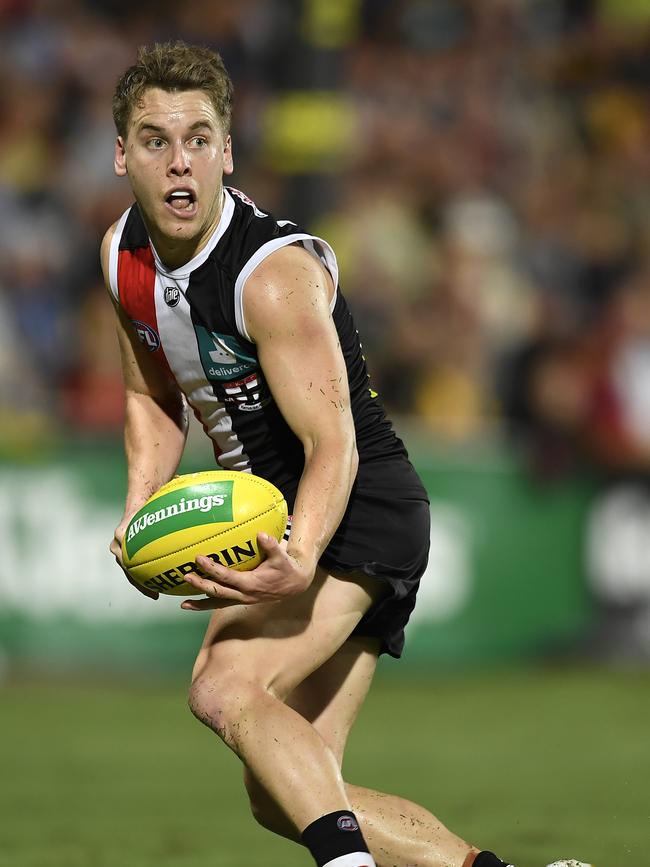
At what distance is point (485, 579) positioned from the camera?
10.7 m

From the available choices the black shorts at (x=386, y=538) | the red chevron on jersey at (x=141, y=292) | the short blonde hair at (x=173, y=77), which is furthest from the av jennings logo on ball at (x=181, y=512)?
the short blonde hair at (x=173, y=77)

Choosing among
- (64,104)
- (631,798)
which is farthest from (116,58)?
(631,798)

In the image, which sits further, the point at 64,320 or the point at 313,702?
the point at 64,320

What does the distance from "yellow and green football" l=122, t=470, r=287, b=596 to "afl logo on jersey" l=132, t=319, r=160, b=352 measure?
0.51 meters

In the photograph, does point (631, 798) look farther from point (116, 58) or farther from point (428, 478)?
point (116, 58)

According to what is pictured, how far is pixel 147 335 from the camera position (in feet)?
15.1

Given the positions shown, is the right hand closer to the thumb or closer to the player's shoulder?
the thumb

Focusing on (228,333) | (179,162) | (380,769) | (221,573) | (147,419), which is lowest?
(380,769)

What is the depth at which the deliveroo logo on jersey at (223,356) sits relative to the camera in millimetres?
4309

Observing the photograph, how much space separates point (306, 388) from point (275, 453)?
475 millimetres

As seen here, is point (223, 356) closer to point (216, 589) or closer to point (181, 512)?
point (181, 512)

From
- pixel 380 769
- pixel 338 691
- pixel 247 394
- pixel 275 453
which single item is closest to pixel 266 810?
pixel 338 691

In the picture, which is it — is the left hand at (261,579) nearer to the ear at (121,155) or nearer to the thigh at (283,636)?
the thigh at (283,636)

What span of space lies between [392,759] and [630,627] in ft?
11.2
